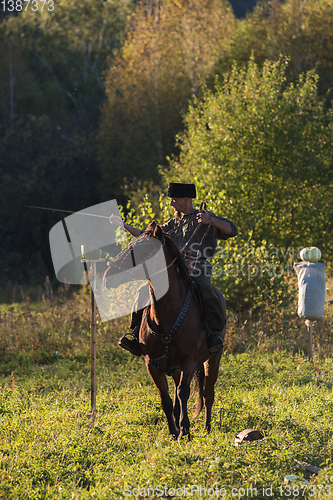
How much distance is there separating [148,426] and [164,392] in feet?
3.00

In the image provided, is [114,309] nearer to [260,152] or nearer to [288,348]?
[288,348]

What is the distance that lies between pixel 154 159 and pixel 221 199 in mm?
15156

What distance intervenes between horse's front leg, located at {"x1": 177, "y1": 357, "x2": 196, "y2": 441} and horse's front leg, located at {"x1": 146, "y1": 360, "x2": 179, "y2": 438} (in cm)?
36

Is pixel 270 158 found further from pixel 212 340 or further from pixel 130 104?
pixel 212 340

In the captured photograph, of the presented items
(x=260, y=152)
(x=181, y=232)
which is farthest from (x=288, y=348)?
(x=260, y=152)

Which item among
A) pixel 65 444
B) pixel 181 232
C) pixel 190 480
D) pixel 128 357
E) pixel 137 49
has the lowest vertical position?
pixel 128 357

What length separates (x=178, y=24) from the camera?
998 inches

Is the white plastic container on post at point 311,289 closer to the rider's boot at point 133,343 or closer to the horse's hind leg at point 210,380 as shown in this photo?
the horse's hind leg at point 210,380

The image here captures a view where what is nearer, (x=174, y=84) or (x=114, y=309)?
(x=114, y=309)

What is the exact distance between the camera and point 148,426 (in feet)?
18.6

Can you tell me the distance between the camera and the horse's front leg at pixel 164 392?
4977 mm

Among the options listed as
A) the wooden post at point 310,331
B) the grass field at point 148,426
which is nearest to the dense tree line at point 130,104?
the grass field at point 148,426

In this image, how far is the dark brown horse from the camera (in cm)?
457

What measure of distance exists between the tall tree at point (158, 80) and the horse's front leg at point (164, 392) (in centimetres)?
2054
